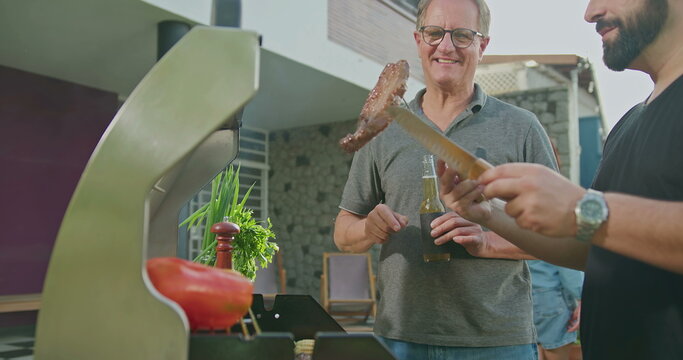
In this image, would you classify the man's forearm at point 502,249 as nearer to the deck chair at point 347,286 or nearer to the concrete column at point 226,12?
A: the concrete column at point 226,12

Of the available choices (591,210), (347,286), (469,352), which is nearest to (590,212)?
(591,210)

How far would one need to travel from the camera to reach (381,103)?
4.24ft

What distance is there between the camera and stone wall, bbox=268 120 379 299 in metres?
9.89

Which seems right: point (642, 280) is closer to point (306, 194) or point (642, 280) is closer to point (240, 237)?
point (240, 237)

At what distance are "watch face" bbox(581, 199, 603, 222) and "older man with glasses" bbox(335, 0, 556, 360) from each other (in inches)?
23.9

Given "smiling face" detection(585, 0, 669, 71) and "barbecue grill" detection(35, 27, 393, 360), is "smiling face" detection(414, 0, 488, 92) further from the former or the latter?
"barbecue grill" detection(35, 27, 393, 360)

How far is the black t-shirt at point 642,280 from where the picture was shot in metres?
1.11

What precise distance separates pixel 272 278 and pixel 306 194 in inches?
71.4

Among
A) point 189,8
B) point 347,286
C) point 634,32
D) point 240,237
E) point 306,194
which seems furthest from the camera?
point 306,194

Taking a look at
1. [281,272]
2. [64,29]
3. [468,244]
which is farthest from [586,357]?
[281,272]

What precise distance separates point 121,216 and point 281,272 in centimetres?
879

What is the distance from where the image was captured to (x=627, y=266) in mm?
1163

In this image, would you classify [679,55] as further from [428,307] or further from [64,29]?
[64,29]

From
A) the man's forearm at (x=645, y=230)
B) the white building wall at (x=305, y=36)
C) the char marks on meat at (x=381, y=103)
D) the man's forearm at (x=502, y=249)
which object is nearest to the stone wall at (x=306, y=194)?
the white building wall at (x=305, y=36)
